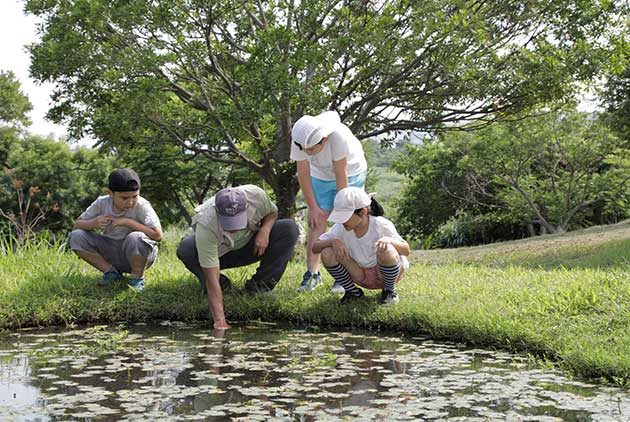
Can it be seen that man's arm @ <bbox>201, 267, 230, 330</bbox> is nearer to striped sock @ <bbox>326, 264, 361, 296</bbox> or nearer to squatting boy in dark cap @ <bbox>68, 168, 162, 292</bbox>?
striped sock @ <bbox>326, 264, 361, 296</bbox>

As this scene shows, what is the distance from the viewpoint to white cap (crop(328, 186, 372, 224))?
480 centimetres

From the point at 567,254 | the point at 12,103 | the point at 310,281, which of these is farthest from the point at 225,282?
the point at 12,103

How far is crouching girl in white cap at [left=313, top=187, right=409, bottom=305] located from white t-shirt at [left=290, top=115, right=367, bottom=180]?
1.40 feet

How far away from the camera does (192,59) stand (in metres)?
8.11

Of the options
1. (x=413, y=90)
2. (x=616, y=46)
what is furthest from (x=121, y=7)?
(x=616, y=46)

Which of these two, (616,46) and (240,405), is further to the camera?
(616,46)

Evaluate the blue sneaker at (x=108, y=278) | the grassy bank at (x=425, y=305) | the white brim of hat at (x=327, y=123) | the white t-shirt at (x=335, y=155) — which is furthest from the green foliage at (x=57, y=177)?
the white brim of hat at (x=327, y=123)

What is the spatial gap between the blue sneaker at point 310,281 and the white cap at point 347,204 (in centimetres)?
115

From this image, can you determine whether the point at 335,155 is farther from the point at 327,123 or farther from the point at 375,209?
the point at 375,209

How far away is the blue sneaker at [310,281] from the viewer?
587cm

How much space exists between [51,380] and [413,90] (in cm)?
591

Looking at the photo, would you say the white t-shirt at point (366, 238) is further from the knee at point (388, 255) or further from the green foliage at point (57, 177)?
the green foliage at point (57, 177)

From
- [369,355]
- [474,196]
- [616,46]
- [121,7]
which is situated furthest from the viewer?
[474,196]

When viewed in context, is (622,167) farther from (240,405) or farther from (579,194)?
(240,405)
